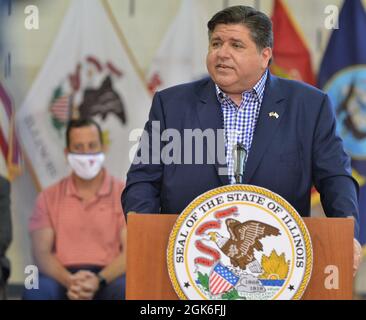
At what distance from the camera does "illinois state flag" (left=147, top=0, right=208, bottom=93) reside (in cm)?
636

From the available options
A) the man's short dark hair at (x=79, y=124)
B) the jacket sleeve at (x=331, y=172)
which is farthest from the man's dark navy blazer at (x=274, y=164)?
the man's short dark hair at (x=79, y=124)

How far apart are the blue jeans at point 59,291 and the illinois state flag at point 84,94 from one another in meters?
0.68

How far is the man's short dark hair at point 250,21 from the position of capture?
11.4 feet

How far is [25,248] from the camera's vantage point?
638cm

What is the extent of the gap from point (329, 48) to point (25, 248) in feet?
8.58

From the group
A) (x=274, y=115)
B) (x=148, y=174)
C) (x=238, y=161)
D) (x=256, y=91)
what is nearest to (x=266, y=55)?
(x=256, y=91)

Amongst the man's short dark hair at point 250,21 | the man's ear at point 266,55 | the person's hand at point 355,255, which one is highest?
the man's short dark hair at point 250,21

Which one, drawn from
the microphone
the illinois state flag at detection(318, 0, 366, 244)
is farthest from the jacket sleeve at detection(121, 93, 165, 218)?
the illinois state flag at detection(318, 0, 366, 244)

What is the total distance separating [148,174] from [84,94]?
291 centimetres

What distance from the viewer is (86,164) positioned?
6.31 m

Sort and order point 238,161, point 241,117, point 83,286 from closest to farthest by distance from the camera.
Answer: point 238,161
point 241,117
point 83,286

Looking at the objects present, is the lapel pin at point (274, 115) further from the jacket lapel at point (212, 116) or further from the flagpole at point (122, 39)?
the flagpole at point (122, 39)

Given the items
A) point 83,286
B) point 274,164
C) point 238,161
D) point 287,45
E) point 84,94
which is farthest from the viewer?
point 287,45

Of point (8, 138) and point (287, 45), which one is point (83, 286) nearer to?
point (8, 138)
